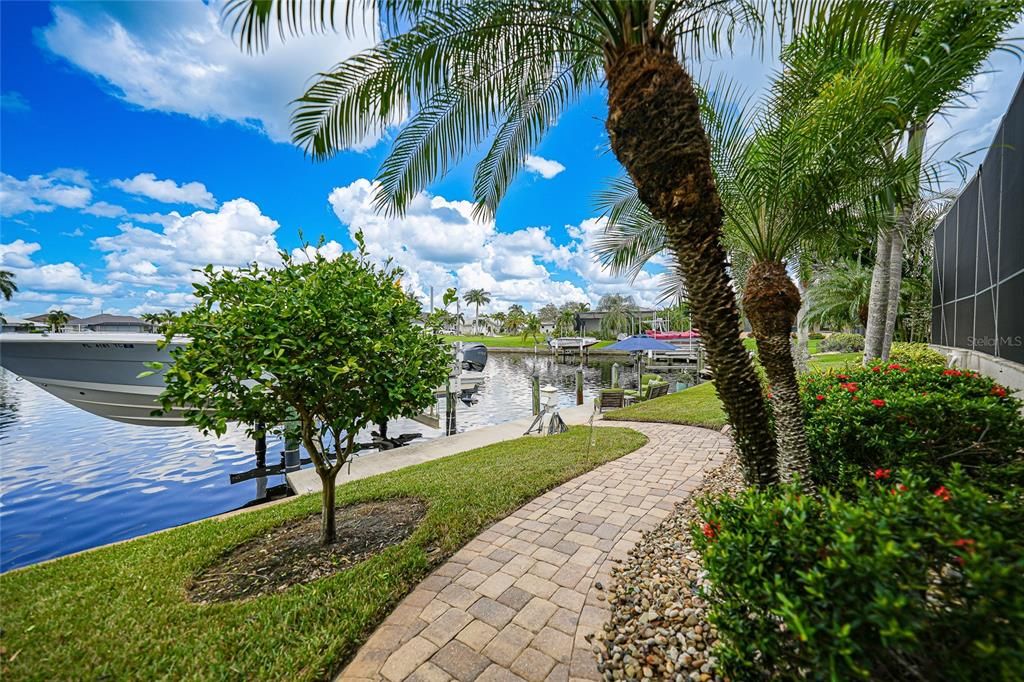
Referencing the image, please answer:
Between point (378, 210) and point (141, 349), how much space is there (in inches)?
378

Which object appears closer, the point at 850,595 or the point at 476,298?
the point at 850,595

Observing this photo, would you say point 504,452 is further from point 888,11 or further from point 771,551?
point 888,11

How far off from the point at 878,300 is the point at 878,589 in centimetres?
905

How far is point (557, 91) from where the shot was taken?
4836 millimetres

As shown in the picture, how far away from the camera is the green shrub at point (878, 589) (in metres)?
1.21

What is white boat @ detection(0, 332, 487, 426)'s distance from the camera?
10.2 metres

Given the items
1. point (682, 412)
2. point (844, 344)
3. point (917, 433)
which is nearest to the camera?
point (917, 433)

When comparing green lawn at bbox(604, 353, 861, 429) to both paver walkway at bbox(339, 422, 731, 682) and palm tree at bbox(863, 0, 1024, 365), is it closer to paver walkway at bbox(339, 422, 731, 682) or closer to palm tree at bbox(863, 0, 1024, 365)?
paver walkway at bbox(339, 422, 731, 682)

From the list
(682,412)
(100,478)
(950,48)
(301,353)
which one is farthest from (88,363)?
(950,48)

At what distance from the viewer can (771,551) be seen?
1.62 metres

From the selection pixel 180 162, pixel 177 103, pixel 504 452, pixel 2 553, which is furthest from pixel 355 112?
pixel 180 162

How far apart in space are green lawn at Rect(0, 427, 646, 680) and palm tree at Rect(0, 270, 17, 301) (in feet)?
188

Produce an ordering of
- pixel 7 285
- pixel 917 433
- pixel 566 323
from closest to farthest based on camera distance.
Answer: pixel 917 433
pixel 7 285
pixel 566 323

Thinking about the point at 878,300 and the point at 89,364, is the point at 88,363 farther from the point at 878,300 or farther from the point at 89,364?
the point at 878,300
